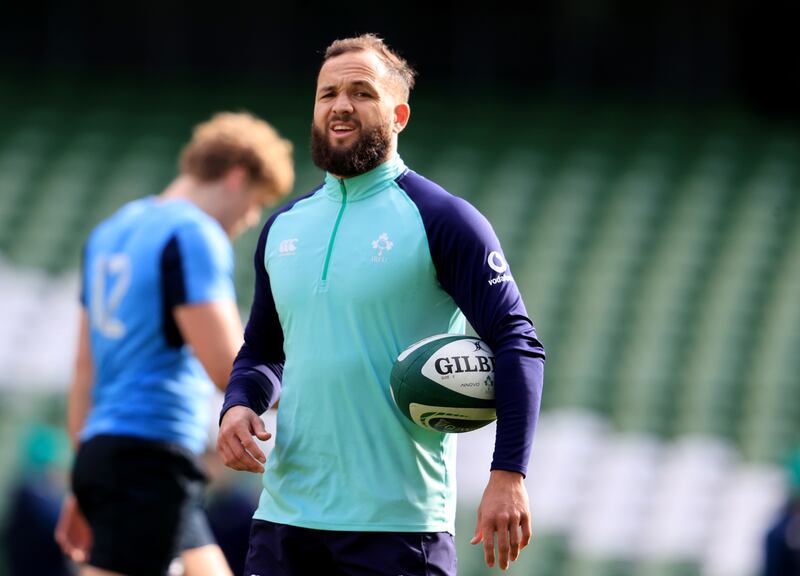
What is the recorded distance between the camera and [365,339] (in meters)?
3.83

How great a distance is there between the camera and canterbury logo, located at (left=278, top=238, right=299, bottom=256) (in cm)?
396

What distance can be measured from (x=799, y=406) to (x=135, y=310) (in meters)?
7.61

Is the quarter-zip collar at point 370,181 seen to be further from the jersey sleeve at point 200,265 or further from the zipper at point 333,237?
the jersey sleeve at point 200,265

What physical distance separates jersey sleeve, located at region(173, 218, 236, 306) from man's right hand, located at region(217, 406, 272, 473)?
123cm

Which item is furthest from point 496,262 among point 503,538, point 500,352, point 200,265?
point 200,265

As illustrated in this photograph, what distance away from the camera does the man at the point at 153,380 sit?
5074 mm

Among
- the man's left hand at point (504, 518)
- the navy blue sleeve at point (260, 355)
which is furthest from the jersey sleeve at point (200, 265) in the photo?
the man's left hand at point (504, 518)

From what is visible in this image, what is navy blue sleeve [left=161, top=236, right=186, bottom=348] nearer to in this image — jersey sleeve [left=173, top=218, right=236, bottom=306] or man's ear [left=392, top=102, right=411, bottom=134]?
jersey sleeve [left=173, top=218, right=236, bottom=306]

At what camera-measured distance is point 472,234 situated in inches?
148

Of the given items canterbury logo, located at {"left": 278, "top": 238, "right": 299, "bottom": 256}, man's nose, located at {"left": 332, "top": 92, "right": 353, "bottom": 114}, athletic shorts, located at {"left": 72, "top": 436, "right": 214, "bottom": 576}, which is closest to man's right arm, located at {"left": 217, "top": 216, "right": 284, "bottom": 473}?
canterbury logo, located at {"left": 278, "top": 238, "right": 299, "bottom": 256}

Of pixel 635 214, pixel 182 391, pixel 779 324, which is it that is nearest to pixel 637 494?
pixel 779 324

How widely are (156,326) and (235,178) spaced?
0.70 metres

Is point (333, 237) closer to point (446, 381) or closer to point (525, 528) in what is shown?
point (446, 381)

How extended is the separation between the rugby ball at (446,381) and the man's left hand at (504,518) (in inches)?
9.7
